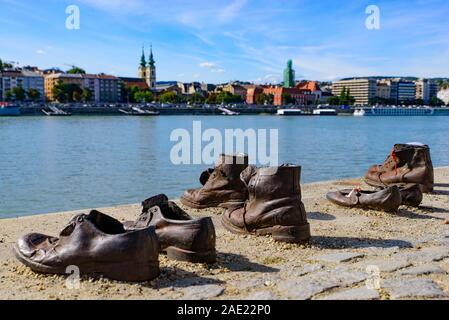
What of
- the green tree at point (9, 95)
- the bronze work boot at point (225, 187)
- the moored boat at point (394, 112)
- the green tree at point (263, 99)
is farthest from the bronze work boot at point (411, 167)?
the green tree at point (263, 99)

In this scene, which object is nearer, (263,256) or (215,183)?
(263,256)

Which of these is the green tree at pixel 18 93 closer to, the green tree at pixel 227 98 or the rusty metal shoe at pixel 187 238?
the green tree at pixel 227 98

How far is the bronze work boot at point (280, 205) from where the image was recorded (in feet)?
21.7

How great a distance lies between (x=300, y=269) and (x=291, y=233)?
3.36ft

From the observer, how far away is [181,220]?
19.7ft

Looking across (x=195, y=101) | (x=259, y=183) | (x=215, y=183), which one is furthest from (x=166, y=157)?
(x=195, y=101)

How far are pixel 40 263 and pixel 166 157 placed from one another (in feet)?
88.5

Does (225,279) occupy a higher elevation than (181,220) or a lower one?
lower

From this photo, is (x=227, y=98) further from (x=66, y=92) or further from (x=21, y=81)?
(x=21, y=81)

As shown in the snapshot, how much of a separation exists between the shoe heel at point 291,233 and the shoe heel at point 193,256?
1127 mm

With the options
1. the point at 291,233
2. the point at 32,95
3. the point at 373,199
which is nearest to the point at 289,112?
the point at 32,95

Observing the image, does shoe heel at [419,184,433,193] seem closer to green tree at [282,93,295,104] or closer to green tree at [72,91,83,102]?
green tree at [72,91,83,102]
